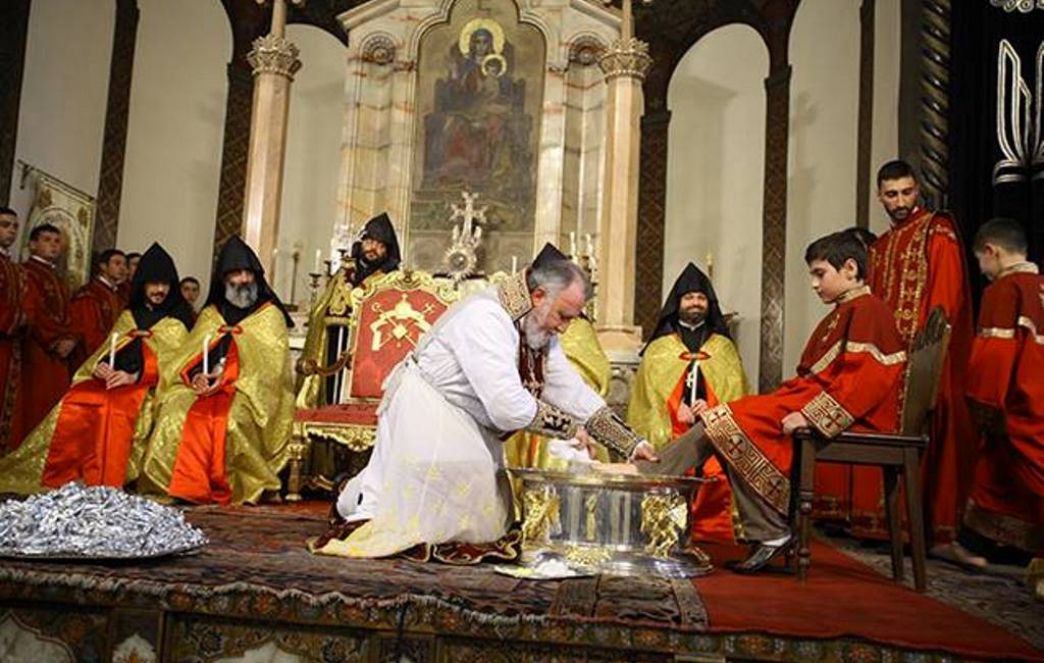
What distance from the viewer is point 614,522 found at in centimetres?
400

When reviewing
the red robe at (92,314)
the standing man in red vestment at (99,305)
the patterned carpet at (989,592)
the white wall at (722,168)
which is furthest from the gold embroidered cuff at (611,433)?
the white wall at (722,168)

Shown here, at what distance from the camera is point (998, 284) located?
5125 millimetres

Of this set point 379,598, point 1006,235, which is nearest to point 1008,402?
point 1006,235

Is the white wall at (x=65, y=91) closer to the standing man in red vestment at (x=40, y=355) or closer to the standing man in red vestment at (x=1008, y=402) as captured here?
the standing man in red vestment at (x=40, y=355)

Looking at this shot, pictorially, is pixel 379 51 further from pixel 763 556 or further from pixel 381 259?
pixel 763 556

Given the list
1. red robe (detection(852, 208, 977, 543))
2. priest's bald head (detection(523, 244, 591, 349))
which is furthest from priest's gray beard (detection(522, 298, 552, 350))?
red robe (detection(852, 208, 977, 543))

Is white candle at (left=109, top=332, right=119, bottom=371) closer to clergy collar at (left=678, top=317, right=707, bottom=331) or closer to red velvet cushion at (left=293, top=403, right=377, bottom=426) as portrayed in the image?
red velvet cushion at (left=293, top=403, right=377, bottom=426)

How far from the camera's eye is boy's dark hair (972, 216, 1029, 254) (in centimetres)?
516

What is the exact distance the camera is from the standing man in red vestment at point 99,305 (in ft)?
29.2

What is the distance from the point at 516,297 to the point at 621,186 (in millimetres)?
5438

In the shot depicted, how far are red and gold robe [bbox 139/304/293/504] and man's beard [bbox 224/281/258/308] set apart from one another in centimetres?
11

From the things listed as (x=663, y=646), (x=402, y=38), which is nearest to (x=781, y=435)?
(x=663, y=646)

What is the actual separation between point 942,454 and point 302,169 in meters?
9.44

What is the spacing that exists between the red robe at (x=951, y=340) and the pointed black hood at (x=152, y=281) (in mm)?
4887
